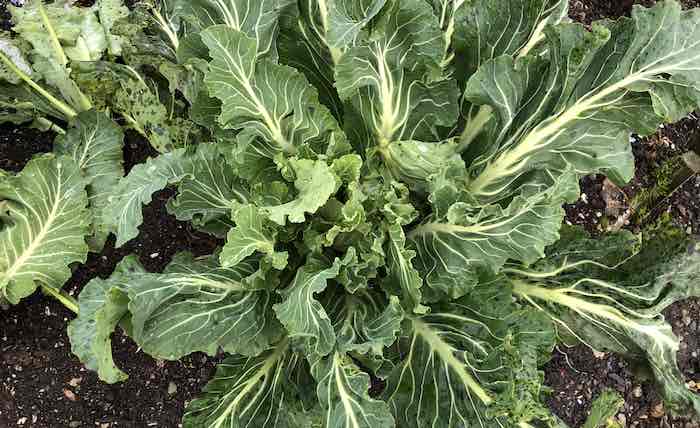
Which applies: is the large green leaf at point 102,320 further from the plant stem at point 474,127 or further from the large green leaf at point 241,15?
the plant stem at point 474,127

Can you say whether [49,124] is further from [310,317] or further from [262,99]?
[310,317]

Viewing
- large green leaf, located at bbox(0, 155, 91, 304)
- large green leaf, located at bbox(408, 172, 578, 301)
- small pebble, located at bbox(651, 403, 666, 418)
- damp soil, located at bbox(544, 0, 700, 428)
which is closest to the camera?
large green leaf, located at bbox(408, 172, 578, 301)

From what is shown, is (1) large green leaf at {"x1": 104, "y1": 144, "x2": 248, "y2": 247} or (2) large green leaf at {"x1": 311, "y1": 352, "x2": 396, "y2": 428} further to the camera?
(1) large green leaf at {"x1": 104, "y1": 144, "x2": 248, "y2": 247}

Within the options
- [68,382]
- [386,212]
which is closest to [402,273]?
[386,212]

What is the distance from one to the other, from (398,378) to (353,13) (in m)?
1.06

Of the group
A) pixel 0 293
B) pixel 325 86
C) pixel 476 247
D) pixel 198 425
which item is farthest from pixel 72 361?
pixel 476 247

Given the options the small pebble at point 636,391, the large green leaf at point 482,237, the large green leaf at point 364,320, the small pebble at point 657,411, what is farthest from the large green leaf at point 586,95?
the small pebble at point 657,411

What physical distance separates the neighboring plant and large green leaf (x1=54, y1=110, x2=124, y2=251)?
10 centimetres

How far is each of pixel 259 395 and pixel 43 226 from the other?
3.16 ft

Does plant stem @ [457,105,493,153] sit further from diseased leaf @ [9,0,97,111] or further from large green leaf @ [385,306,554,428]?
diseased leaf @ [9,0,97,111]

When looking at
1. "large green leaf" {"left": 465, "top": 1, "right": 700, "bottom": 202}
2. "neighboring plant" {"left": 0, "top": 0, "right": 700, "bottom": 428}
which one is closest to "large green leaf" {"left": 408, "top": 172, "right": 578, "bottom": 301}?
"neighboring plant" {"left": 0, "top": 0, "right": 700, "bottom": 428}

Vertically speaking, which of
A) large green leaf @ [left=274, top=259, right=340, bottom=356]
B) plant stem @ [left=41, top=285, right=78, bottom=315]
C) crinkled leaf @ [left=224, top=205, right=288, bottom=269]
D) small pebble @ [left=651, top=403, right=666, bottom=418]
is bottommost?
small pebble @ [left=651, top=403, right=666, bottom=418]

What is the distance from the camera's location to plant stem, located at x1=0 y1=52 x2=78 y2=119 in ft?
7.80

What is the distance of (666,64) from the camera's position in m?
1.75
